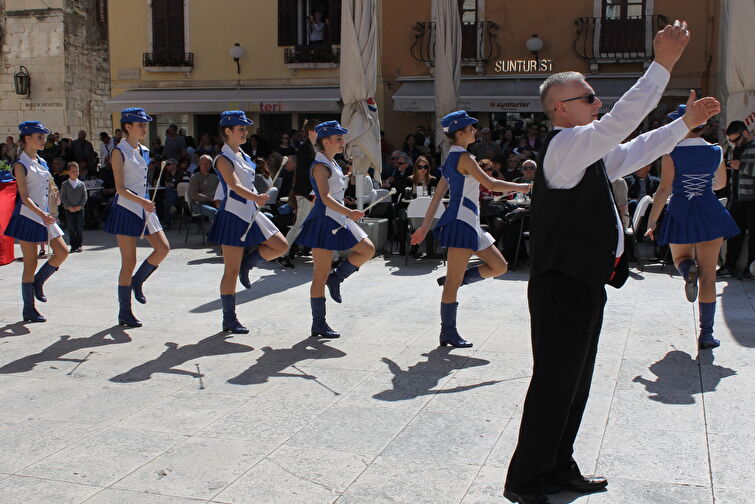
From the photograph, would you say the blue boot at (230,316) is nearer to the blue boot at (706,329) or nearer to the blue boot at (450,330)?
the blue boot at (450,330)

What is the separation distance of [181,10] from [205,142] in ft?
19.0

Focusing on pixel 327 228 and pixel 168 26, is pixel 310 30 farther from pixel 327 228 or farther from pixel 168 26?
pixel 327 228

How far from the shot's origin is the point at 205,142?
1852 centimetres

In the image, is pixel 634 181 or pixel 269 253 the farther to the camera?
pixel 634 181

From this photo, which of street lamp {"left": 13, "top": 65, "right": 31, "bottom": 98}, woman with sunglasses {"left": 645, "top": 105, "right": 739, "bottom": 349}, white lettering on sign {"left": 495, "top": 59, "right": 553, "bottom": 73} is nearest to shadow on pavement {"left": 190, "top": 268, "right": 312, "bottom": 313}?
woman with sunglasses {"left": 645, "top": 105, "right": 739, "bottom": 349}

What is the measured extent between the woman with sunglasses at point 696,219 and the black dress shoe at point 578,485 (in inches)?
118

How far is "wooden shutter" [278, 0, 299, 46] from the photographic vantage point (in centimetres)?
2161

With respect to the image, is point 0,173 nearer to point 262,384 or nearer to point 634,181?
point 262,384

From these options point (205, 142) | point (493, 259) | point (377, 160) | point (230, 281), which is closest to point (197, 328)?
point (230, 281)

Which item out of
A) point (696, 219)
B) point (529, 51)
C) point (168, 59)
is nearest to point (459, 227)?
point (696, 219)

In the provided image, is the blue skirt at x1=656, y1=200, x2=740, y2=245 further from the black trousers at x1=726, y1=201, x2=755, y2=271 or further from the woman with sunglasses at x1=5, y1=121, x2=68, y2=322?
the woman with sunglasses at x1=5, y1=121, x2=68, y2=322

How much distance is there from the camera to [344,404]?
16.7 feet

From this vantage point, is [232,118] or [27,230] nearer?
[232,118]

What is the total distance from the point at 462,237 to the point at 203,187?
26.9 feet
